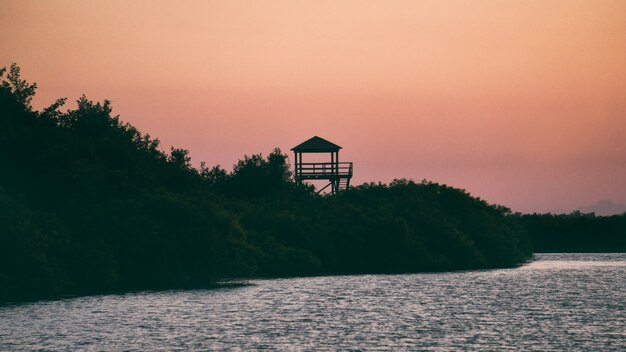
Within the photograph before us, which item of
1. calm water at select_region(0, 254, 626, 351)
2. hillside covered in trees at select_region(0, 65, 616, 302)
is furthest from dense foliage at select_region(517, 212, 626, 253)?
calm water at select_region(0, 254, 626, 351)

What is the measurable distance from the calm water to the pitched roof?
89.0 feet

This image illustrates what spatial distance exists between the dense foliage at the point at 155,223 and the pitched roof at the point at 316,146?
7.87 m

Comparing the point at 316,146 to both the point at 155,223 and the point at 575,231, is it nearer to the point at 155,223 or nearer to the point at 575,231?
the point at 155,223

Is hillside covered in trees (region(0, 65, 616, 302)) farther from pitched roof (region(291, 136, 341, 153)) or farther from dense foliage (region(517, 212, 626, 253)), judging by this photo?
dense foliage (region(517, 212, 626, 253))

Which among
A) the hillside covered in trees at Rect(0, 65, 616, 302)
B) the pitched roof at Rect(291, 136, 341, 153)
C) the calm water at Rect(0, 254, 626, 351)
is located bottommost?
the calm water at Rect(0, 254, 626, 351)

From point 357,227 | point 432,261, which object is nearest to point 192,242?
point 357,227

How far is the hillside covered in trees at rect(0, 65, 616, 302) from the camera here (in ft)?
259

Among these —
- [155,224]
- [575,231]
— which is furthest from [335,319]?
[575,231]

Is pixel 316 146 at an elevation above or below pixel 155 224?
above

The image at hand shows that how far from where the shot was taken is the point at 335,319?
63969 mm

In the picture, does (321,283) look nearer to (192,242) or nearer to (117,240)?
(192,242)

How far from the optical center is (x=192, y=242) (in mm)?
88688

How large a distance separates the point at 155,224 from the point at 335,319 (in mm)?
28249

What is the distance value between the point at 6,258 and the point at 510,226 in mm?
98568
